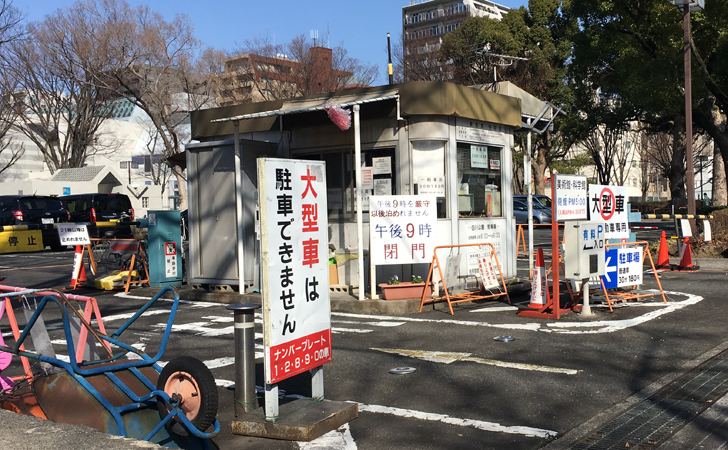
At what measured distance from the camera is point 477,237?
1234 cm

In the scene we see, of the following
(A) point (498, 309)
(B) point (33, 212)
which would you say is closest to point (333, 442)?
(A) point (498, 309)

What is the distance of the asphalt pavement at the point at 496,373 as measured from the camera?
5.12 metres

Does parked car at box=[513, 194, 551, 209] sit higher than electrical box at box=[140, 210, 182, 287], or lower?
higher

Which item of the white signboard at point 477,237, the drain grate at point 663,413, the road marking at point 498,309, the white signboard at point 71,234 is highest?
the white signboard at point 71,234

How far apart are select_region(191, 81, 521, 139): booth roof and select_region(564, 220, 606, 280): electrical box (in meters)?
3.07

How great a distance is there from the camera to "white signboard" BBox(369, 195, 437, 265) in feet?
36.1

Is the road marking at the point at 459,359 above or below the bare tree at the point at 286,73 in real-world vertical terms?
below

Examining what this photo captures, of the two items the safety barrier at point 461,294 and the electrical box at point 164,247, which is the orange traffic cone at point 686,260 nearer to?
the safety barrier at point 461,294

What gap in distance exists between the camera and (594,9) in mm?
25406

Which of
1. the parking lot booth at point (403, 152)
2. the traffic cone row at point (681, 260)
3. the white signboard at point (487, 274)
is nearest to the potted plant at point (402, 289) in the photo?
the parking lot booth at point (403, 152)

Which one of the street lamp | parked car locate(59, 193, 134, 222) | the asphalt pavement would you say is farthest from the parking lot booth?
parked car locate(59, 193, 134, 222)

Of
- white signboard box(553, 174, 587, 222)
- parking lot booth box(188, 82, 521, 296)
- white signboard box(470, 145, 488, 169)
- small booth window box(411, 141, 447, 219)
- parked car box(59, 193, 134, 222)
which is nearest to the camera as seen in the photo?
white signboard box(553, 174, 587, 222)

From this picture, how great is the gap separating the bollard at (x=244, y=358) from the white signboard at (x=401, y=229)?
5.53 m

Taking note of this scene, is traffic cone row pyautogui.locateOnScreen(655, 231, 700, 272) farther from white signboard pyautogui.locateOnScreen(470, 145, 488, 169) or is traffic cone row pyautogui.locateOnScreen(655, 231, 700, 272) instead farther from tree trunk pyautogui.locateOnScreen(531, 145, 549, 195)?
tree trunk pyautogui.locateOnScreen(531, 145, 549, 195)
